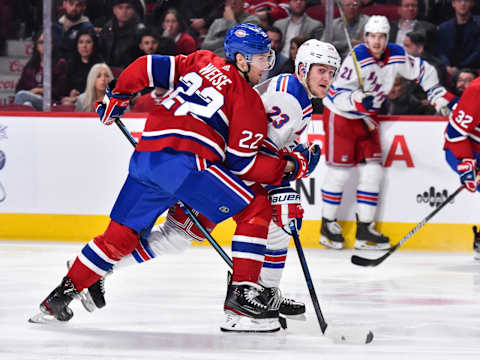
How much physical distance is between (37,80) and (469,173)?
281 centimetres

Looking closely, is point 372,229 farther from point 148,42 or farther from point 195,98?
point 195,98

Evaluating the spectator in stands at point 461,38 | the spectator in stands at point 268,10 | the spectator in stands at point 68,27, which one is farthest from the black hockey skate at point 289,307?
the spectator in stands at point 68,27

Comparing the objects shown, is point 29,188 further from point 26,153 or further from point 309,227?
point 309,227

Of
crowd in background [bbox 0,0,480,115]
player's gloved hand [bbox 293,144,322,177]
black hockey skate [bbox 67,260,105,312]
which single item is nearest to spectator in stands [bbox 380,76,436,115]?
crowd in background [bbox 0,0,480,115]

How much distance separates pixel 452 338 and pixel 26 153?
3.39 m

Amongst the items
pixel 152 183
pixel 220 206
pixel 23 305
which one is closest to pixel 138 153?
pixel 152 183

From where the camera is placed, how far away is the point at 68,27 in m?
5.71

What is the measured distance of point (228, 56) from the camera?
303cm

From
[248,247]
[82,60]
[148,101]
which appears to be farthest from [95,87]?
[248,247]

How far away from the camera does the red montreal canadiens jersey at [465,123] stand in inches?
178

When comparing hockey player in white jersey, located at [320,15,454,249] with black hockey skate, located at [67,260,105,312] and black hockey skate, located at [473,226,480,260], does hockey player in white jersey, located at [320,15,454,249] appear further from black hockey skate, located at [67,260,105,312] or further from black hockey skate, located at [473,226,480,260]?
black hockey skate, located at [67,260,105,312]

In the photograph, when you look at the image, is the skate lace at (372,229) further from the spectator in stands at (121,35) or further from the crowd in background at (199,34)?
the spectator in stands at (121,35)

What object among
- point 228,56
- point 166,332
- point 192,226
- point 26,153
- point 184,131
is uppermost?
point 228,56

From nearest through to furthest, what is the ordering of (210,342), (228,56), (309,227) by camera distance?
(210,342) < (228,56) < (309,227)
